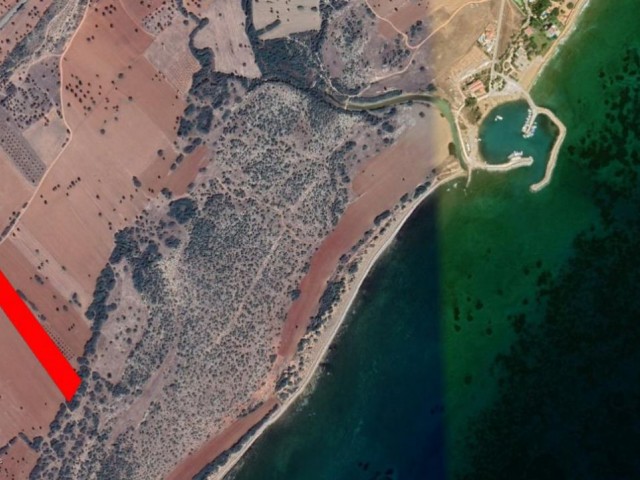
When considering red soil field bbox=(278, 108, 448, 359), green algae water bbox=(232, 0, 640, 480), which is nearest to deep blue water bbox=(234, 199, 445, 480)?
green algae water bbox=(232, 0, 640, 480)

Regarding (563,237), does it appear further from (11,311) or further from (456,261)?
(11,311)

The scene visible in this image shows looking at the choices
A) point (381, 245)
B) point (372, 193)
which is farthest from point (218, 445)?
point (372, 193)

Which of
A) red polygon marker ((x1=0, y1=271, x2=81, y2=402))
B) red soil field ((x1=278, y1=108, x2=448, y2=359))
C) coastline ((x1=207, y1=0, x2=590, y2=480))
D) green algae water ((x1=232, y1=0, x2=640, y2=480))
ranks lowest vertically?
green algae water ((x1=232, y1=0, x2=640, y2=480))

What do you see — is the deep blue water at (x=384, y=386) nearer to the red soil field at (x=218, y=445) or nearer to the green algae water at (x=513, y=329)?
the green algae water at (x=513, y=329)

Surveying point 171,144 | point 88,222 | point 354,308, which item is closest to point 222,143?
point 171,144

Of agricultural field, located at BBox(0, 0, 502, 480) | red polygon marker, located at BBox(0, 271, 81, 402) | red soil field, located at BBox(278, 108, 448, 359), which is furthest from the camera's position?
red polygon marker, located at BBox(0, 271, 81, 402)

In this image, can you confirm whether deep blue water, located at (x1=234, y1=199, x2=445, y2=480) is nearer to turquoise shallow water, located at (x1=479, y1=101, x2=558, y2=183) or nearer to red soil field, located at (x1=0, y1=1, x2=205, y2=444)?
turquoise shallow water, located at (x1=479, y1=101, x2=558, y2=183)
